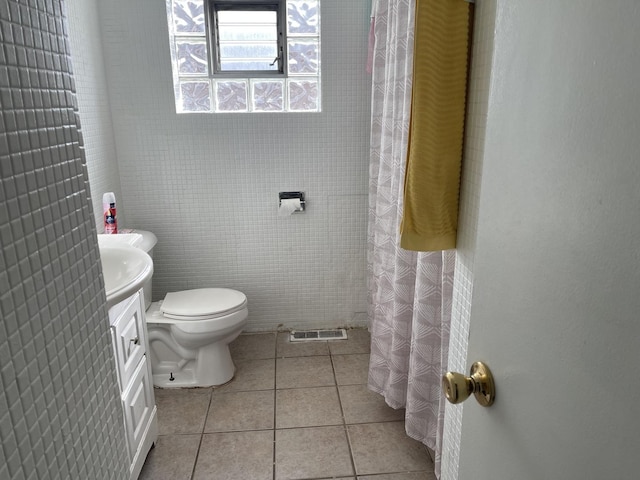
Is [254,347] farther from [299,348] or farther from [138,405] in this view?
[138,405]

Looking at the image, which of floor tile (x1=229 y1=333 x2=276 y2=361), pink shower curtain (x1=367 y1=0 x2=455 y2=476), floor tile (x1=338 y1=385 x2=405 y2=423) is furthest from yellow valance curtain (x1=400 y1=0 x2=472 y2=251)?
floor tile (x1=229 y1=333 x2=276 y2=361)

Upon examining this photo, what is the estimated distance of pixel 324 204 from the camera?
2844 mm

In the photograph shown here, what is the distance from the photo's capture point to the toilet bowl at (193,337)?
2.38 metres

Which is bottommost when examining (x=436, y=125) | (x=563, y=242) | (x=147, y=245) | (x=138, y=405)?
(x=138, y=405)

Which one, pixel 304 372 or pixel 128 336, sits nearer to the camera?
pixel 128 336

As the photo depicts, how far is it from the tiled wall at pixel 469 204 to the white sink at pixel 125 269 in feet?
2.95

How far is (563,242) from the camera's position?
0.58 meters

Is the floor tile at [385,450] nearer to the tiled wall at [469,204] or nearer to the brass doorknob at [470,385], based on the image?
the tiled wall at [469,204]

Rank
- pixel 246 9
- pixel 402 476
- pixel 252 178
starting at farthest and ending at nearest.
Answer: pixel 252 178 → pixel 246 9 → pixel 402 476

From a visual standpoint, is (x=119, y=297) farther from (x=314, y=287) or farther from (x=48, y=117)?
(x=314, y=287)

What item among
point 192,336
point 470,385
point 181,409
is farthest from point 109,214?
point 470,385

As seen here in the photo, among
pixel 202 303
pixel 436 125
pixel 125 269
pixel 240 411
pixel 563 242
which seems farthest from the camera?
pixel 202 303

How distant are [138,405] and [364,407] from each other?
1009mm

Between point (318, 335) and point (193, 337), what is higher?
point (193, 337)
